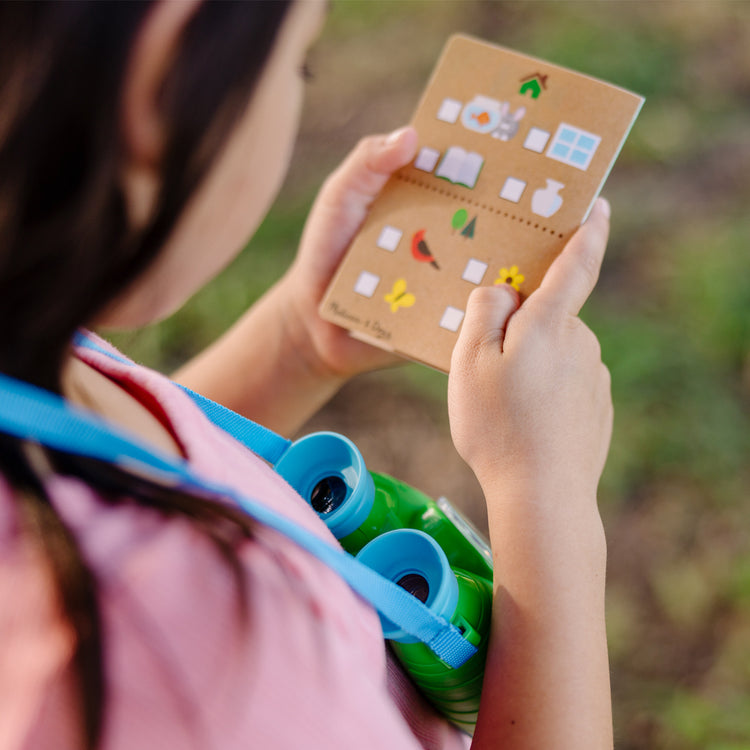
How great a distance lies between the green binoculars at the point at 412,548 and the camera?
566mm

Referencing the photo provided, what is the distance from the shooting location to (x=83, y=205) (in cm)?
Result: 38

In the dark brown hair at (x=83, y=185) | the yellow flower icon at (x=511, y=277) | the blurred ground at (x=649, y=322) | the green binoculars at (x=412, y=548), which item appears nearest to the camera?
the dark brown hair at (x=83, y=185)

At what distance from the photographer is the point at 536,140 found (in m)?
0.74

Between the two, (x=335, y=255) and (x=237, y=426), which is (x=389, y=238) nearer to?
(x=335, y=255)

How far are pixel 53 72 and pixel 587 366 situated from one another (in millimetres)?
465

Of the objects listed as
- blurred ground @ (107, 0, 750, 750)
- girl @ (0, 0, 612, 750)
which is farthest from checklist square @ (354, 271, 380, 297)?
blurred ground @ (107, 0, 750, 750)

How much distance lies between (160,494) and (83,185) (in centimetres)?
16

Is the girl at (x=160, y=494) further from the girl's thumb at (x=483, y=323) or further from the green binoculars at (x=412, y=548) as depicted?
the girl's thumb at (x=483, y=323)

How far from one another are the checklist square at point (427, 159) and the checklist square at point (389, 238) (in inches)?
2.6

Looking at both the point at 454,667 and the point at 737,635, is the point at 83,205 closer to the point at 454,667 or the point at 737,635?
the point at 454,667

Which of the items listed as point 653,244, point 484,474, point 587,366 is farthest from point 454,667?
point 653,244

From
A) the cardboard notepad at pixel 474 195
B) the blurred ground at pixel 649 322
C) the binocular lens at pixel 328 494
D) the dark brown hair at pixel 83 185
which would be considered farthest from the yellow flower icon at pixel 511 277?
the blurred ground at pixel 649 322

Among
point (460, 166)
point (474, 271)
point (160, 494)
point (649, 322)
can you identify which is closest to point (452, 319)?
point (474, 271)

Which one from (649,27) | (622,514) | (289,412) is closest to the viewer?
(289,412)
